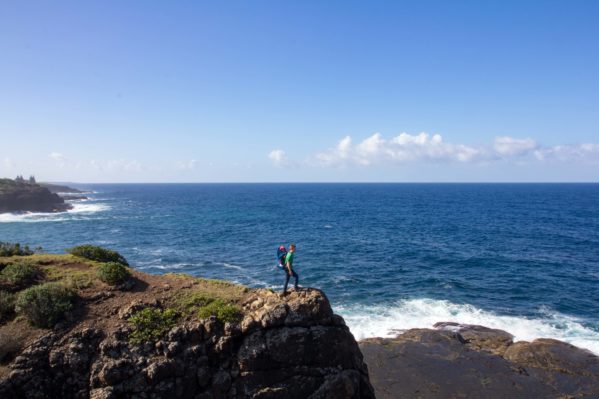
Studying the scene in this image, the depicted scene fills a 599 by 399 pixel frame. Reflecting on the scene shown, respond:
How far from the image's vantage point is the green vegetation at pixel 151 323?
53.7 feet

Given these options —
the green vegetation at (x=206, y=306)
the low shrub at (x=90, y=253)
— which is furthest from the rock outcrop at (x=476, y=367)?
the low shrub at (x=90, y=253)

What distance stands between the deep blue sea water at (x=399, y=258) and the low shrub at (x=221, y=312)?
55.4ft

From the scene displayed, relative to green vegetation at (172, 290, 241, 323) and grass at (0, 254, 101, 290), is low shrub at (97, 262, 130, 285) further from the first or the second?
green vegetation at (172, 290, 241, 323)

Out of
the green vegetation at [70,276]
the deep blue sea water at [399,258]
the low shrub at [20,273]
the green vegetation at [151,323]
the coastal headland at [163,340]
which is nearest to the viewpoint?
the coastal headland at [163,340]

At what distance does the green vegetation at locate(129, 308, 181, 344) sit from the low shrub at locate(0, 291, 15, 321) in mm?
→ 6022

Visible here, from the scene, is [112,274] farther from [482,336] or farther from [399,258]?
[399,258]

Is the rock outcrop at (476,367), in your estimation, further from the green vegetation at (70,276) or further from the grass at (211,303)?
the green vegetation at (70,276)

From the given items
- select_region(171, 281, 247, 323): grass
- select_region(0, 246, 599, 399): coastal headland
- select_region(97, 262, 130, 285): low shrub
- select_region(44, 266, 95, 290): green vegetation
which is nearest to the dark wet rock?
select_region(0, 246, 599, 399): coastal headland

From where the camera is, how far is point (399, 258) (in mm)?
57125

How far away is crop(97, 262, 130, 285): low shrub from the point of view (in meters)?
20.1

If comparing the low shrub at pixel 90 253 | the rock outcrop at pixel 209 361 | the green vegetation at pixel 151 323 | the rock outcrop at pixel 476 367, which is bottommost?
the rock outcrop at pixel 476 367

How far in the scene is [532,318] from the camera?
34562mm

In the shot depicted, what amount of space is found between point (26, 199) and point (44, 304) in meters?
126

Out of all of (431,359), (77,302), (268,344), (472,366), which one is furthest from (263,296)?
(472,366)
